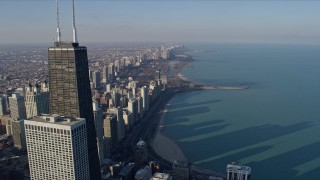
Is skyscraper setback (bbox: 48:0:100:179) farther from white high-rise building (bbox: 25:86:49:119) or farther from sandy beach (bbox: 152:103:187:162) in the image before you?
white high-rise building (bbox: 25:86:49:119)

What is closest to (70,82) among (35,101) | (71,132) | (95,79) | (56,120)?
(56,120)

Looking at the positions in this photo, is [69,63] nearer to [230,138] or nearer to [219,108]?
[230,138]

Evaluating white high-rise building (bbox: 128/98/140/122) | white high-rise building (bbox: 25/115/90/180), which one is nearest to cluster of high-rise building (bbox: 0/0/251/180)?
white high-rise building (bbox: 25/115/90/180)

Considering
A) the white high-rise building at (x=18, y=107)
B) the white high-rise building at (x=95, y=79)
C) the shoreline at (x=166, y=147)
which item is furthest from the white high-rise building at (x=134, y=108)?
the white high-rise building at (x=95, y=79)

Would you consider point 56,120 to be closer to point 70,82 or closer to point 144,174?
point 70,82

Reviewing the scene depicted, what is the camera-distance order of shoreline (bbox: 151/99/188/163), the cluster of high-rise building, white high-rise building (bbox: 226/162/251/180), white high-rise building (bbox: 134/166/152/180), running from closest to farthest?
the cluster of high-rise building → white high-rise building (bbox: 226/162/251/180) → white high-rise building (bbox: 134/166/152/180) → shoreline (bbox: 151/99/188/163)

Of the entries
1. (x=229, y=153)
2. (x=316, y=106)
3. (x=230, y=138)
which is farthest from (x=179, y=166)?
(x=316, y=106)
